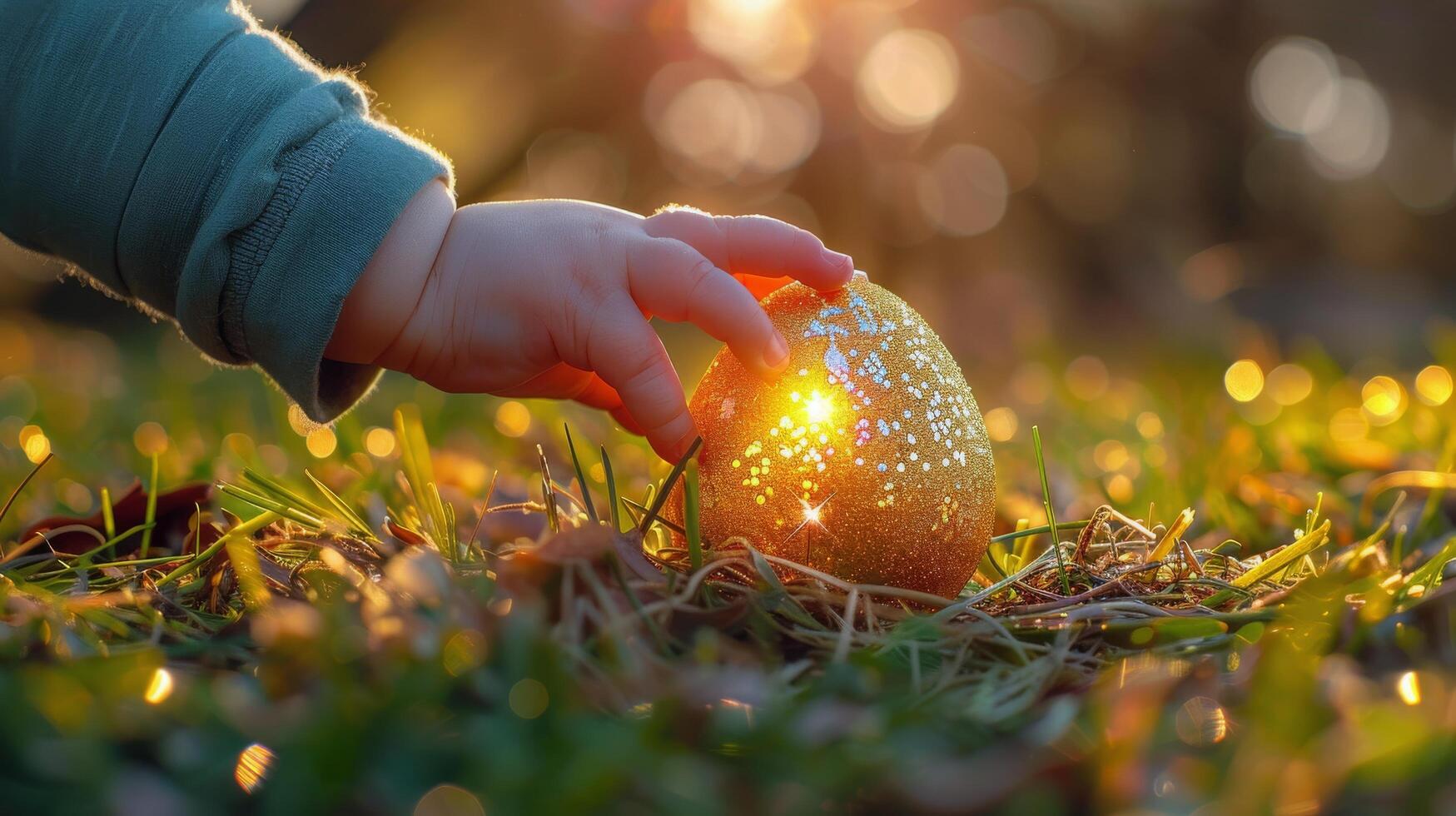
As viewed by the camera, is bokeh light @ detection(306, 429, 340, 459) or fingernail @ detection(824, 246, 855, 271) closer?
fingernail @ detection(824, 246, 855, 271)

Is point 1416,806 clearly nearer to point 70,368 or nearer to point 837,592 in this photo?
point 837,592

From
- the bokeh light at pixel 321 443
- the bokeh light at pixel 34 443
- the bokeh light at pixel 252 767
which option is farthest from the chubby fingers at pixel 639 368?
the bokeh light at pixel 34 443

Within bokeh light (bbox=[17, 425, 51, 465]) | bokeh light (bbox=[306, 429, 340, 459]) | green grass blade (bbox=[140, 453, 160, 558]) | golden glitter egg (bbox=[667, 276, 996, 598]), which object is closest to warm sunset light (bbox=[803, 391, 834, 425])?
golden glitter egg (bbox=[667, 276, 996, 598])

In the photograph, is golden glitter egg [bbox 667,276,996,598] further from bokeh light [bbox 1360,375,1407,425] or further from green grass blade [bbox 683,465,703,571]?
bokeh light [bbox 1360,375,1407,425]

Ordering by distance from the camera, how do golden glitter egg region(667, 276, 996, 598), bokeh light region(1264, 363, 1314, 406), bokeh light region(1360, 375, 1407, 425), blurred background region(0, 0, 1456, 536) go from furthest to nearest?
1. blurred background region(0, 0, 1456, 536)
2. bokeh light region(1264, 363, 1314, 406)
3. bokeh light region(1360, 375, 1407, 425)
4. golden glitter egg region(667, 276, 996, 598)

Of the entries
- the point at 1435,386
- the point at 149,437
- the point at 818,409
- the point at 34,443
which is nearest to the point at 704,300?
the point at 818,409

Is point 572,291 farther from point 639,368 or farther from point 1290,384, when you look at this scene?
point 1290,384
